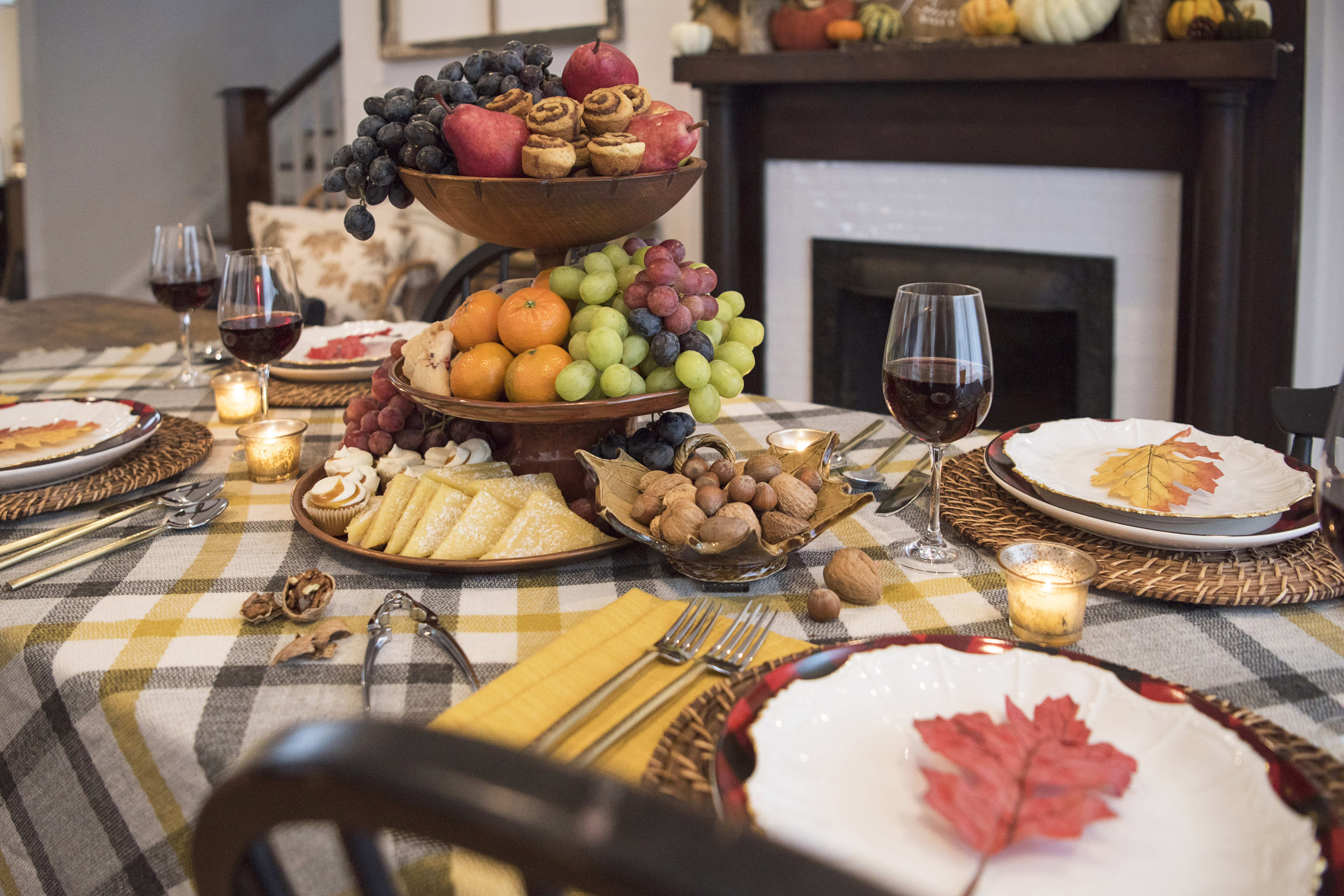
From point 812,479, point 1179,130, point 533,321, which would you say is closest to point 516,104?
point 533,321

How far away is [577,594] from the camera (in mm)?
835

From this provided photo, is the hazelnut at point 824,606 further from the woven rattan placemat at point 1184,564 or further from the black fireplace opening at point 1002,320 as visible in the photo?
the black fireplace opening at point 1002,320

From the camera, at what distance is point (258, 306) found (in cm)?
120

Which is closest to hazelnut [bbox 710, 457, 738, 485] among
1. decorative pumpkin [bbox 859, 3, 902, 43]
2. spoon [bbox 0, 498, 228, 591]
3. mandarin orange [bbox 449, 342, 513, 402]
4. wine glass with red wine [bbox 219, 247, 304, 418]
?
mandarin orange [bbox 449, 342, 513, 402]

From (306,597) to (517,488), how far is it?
0.21m

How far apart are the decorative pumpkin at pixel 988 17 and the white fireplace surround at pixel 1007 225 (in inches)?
14.6

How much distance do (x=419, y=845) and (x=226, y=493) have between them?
0.67 meters

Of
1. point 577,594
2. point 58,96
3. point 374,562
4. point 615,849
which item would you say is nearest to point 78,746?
point 374,562

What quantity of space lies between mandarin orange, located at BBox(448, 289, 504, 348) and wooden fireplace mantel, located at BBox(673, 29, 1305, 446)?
6.64ft

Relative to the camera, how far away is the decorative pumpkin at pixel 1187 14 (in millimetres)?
2279

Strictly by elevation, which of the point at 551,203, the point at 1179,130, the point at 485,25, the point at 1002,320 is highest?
the point at 485,25

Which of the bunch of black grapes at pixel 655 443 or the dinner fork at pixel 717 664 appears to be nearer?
the dinner fork at pixel 717 664

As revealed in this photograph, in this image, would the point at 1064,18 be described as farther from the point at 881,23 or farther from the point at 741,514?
the point at 741,514

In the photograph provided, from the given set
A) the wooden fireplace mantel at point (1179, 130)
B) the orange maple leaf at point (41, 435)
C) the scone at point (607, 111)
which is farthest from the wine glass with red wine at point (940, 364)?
the wooden fireplace mantel at point (1179, 130)
